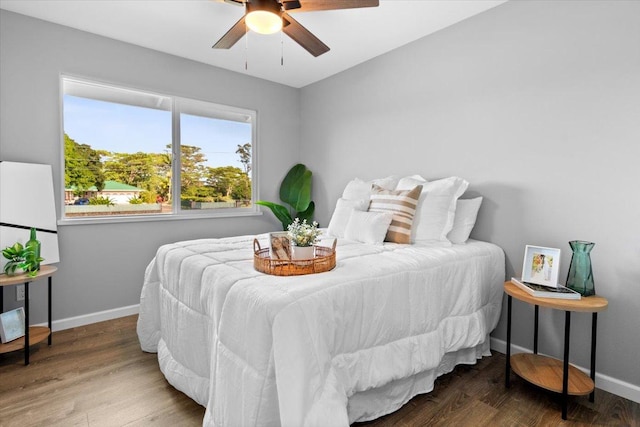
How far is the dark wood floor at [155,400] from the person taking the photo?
5.91ft

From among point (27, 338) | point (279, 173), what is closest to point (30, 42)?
point (27, 338)

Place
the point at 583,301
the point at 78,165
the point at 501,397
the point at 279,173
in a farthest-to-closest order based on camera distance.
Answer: the point at 279,173 < the point at 78,165 < the point at 501,397 < the point at 583,301

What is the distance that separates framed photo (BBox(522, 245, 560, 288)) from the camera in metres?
2.02

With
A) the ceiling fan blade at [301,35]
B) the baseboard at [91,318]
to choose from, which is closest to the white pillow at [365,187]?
the ceiling fan blade at [301,35]

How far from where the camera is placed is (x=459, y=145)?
2.88m

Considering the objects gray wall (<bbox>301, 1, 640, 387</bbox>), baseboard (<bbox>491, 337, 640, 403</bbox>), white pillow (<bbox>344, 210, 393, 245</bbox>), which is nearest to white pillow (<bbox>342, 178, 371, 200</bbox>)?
gray wall (<bbox>301, 1, 640, 387</bbox>)

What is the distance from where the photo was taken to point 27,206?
2.71 meters

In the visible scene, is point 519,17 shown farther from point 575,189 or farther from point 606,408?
point 606,408

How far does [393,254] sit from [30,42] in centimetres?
340

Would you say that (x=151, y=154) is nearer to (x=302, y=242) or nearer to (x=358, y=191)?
(x=358, y=191)

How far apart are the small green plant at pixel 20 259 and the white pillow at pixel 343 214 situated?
7.47 ft

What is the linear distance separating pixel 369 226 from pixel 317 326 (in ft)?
4.20

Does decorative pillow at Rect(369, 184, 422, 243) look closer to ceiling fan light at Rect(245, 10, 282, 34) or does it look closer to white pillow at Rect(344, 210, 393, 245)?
white pillow at Rect(344, 210, 393, 245)

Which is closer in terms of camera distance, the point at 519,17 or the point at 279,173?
the point at 519,17
